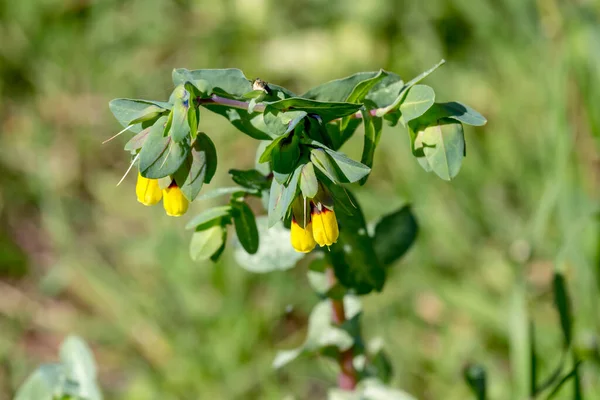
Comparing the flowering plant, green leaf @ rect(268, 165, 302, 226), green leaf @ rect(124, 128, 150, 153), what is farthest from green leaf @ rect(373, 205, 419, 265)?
green leaf @ rect(124, 128, 150, 153)

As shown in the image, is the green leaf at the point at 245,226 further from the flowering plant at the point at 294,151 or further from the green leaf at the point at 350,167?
the green leaf at the point at 350,167

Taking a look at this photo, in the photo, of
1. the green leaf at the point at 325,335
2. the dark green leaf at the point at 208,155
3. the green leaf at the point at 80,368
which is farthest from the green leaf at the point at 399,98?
the green leaf at the point at 80,368

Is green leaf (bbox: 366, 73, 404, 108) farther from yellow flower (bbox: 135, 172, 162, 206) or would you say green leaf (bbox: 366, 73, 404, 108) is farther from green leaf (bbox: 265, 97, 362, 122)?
yellow flower (bbox: 135, 172, 162, 206)

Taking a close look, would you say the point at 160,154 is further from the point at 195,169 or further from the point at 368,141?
the point at 368,141

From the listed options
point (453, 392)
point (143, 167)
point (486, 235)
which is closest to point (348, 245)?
→ point (143, 167)

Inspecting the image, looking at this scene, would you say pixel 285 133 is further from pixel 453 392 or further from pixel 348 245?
pixel 453 392

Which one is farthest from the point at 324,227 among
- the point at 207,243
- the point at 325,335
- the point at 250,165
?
the point at 250,165

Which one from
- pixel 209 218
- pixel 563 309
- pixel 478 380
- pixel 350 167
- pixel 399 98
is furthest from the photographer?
pixel 563 309
